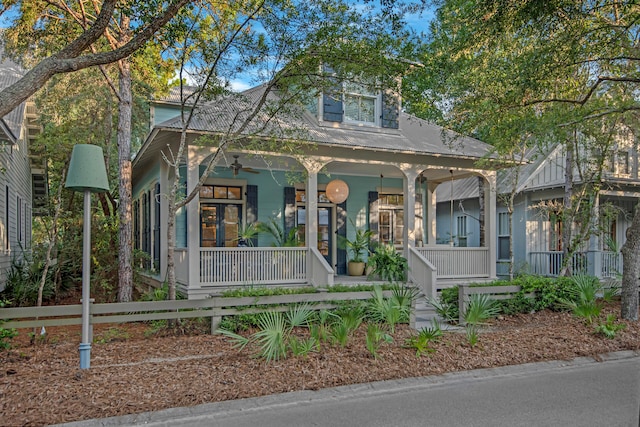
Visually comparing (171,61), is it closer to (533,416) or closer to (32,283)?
(32,283)

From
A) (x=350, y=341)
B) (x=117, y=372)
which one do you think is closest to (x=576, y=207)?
(x=350, y=341)

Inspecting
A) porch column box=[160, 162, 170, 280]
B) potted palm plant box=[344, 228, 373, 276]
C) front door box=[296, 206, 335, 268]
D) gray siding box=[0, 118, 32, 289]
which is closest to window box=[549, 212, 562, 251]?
potted palm plant box=[344, 228, 373, 276]

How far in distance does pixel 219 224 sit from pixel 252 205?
106cm

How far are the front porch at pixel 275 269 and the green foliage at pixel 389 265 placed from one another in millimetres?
258

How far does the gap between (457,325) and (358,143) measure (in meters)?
5.08

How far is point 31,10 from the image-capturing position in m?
10.7

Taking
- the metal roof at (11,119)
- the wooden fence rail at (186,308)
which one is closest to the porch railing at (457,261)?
the wooden fence rail at (186,308)

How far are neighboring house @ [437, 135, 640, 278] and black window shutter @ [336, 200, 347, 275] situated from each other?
11.5 ft

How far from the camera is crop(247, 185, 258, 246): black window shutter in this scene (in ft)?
46.4

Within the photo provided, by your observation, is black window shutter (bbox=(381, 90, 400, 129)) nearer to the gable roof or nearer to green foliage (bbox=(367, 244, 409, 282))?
green foliage (bbox=(367, 244, 409, 282))

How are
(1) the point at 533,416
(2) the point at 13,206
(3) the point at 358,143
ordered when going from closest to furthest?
(1) the point at 533,416
(3) the point at 358,143
(2) the point at 13,206

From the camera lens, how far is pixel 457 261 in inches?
547

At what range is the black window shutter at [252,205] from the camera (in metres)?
14.1

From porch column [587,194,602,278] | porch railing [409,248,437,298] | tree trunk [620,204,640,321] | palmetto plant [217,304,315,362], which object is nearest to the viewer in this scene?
palmetto plant [217,304,315,362]
